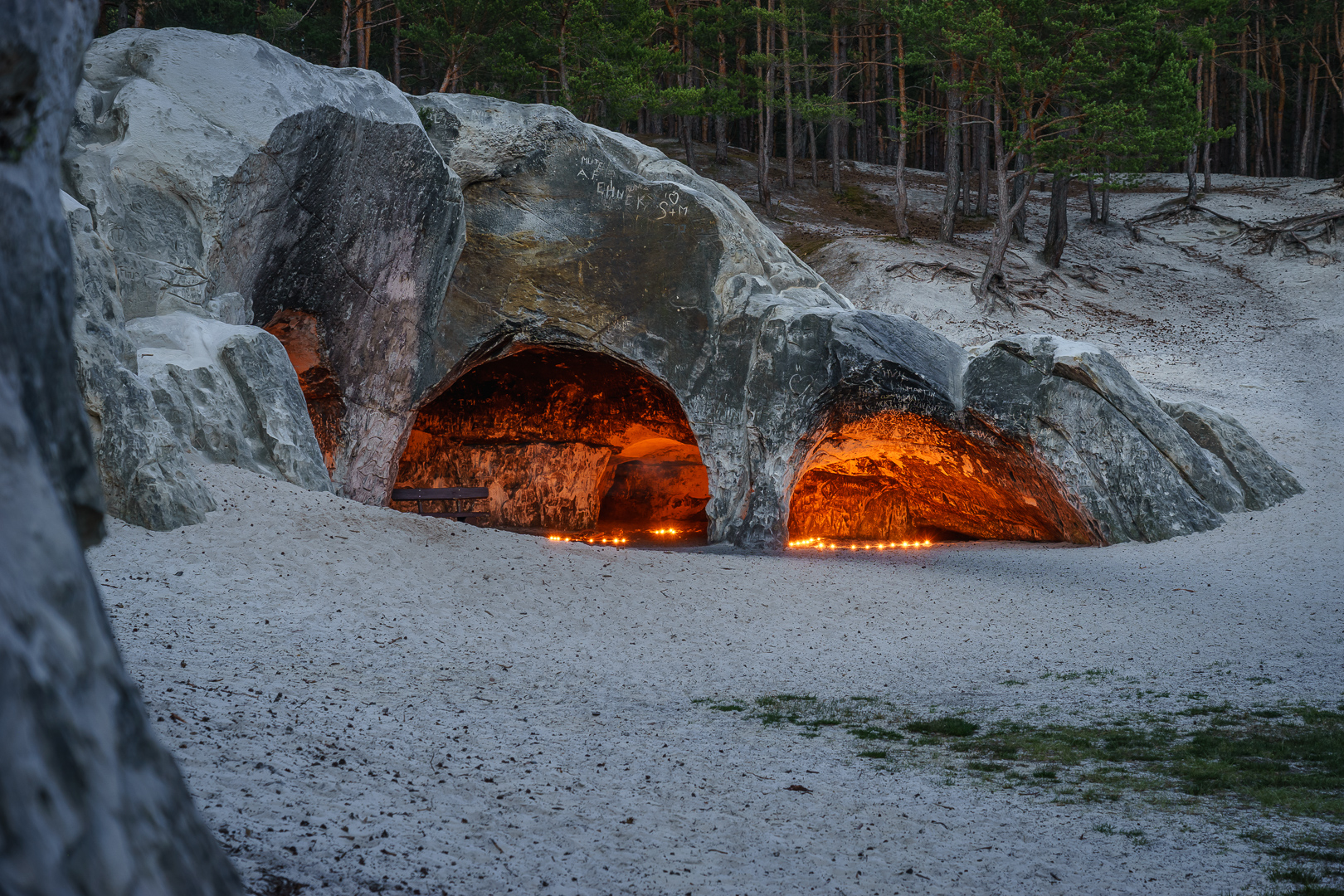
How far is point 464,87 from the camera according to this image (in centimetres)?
2673

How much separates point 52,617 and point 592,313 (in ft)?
46.1

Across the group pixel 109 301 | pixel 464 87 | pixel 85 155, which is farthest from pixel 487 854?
pixel 464 87

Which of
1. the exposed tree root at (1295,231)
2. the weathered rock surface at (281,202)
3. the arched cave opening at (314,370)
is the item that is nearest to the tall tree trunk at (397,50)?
the weathered rock surface at (281,202)

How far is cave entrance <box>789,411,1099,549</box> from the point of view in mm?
14461

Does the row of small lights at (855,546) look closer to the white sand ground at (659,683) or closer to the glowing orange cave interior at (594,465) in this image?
the glowing orange cave interior at (594,465)

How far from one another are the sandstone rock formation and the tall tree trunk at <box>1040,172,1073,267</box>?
1573 centimetres

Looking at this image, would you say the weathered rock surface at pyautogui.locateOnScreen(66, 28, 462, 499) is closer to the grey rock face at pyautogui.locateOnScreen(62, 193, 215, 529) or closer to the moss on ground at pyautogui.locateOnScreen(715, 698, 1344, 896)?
the grey rock face at pyautogui.locateOnScreen(62, 193, 215, 529)

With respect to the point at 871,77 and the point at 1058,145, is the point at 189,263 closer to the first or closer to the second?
the point at 1058,145

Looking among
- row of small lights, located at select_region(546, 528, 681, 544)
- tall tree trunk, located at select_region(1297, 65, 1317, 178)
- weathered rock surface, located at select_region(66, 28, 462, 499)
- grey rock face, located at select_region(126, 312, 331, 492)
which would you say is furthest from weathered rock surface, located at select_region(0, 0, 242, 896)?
tall tree trunk, located at select_region(1297, 65, 1317, 178)

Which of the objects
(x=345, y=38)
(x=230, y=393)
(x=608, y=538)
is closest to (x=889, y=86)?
(x=345, y=38)

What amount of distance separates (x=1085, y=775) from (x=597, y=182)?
12.2 metres

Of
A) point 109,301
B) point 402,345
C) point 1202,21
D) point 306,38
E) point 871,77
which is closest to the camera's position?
point 109,301

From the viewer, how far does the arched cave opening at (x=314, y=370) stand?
12984mm

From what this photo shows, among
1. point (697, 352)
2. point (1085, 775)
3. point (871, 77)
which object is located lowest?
point (1085, 775)
